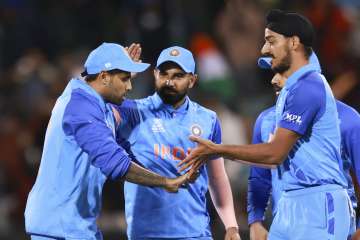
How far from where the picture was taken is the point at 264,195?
24.7 ft

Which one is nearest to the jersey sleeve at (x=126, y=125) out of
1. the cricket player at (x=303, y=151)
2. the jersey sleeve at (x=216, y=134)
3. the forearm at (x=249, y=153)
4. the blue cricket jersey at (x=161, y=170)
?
the blue cricket jersey at (x=161, y=170)

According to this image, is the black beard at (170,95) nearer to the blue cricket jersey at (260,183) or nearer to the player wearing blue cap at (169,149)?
the player wearing blue cap at (169,149)

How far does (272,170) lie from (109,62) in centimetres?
150

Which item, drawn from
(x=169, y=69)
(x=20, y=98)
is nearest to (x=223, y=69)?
(x=20, y=98)

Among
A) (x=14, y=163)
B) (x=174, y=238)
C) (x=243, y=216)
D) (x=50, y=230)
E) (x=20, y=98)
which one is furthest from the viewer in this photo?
(x=20, y=98)

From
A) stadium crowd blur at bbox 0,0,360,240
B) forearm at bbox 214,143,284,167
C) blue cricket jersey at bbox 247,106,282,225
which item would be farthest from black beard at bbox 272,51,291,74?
stadium crowd blur at bbox 0,0,360,240

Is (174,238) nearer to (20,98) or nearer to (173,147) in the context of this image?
(173,147)

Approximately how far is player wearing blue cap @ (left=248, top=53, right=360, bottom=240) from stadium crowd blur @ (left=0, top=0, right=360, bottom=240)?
288 cm

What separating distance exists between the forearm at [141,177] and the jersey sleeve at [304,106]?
913 millimetres

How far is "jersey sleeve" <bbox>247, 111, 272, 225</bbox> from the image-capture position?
24.6 feet

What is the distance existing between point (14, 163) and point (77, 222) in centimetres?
605

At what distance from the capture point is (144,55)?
12219 mm

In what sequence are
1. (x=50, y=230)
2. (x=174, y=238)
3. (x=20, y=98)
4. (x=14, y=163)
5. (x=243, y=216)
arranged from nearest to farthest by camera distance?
1. (x=50, y=230)
2. (x=174, y=238)
3. (x=243, y=216)
4. (x=14, y=163)
5. (x=20, y=98)

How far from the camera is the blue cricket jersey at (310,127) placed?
21.0ft
